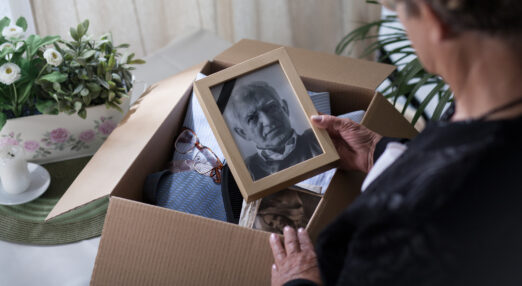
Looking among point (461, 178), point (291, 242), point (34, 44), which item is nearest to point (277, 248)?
point (291, 242)

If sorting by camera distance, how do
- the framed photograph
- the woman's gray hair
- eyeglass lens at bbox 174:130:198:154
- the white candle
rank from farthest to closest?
eyeglass lens at bbox 174:130:198:154 → the white candle → the framed photograph → the woman's gray hair

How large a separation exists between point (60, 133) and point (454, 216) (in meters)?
0.99

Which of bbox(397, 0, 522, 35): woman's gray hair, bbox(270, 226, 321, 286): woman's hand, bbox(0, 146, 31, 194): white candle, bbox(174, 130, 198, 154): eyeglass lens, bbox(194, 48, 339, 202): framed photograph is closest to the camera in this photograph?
bbox(397, 0, 522, 35): woman's gray hair

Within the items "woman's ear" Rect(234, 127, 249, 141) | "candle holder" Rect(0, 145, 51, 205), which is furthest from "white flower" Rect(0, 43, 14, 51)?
"woman's ear" Rect(234, 127, 249, 141)

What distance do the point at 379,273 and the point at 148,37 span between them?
174cm

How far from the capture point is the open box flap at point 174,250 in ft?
3.12

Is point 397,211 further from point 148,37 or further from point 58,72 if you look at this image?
point 148,37

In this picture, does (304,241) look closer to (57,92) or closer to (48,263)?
(48,263)

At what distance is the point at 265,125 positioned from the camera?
110 centimetres

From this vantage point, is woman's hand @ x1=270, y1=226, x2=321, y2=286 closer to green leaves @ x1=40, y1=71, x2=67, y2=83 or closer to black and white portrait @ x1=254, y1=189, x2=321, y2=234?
black and white portrait @ x1=254, y1=189, x2=321, y2=234

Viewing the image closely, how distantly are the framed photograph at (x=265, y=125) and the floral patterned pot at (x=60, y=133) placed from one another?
1.14 feet

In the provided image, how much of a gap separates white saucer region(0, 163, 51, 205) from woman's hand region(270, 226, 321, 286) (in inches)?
25.3

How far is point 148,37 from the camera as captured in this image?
2146 millimetres

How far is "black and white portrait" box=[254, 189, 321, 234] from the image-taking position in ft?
3.59
